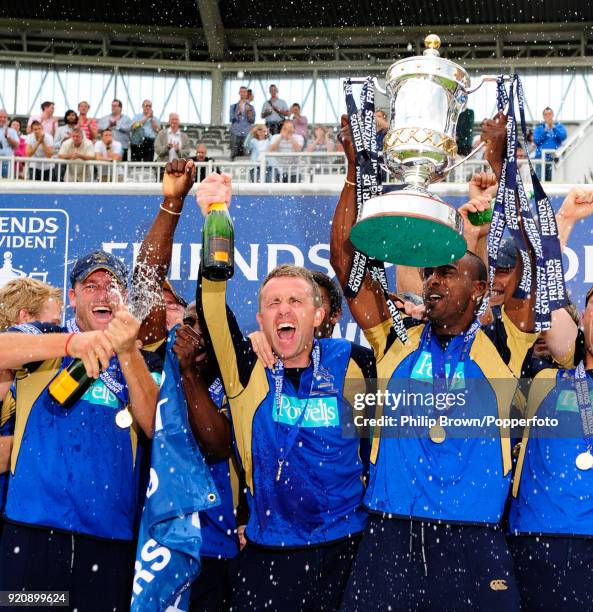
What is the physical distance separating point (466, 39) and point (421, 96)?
15.8 m

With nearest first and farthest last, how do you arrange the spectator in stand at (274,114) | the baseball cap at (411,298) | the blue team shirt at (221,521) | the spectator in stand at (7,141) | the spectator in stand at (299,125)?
the blue team shirt at (221,521) → the baseball cap at (411,298) → the spectator in stand at (7,141) → the spectator in stand at (299,125) → the spectator in stand at (274,114)

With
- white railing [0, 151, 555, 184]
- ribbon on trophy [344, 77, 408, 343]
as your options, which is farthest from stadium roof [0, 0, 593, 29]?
ribbon on trophy [344, 77, 408, 343]

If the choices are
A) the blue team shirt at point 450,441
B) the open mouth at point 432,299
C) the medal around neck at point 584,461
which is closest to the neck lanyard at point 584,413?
the medal around neck at point 584,461

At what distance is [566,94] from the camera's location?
19734 millimetres

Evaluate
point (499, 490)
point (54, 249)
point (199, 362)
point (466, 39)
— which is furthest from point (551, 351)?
point (466, 39)

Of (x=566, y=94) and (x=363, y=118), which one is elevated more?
(x=566, y=94)

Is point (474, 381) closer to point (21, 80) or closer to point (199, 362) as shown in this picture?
point (199, 362)

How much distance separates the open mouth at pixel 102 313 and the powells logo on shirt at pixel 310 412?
82 cm

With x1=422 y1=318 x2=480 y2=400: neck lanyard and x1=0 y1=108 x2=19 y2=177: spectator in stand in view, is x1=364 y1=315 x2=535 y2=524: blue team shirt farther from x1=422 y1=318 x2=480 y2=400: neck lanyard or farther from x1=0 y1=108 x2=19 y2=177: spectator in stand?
x1=0 y1=108 x2=19 y2=177: spectator in stand

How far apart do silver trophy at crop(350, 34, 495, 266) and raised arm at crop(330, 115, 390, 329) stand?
19 cm

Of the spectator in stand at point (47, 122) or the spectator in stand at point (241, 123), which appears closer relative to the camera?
the spectator in stand at point (47, 122)

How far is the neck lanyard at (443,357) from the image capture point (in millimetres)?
3449

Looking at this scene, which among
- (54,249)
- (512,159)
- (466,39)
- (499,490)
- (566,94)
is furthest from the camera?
(566,94)

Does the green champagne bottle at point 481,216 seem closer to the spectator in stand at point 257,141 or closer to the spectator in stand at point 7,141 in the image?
the spectator in stand at point 257,141
